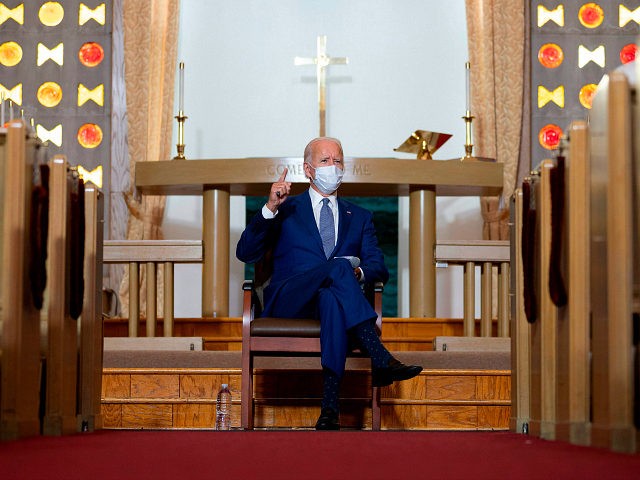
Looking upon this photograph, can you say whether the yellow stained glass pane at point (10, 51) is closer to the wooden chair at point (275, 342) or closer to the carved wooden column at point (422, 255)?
the carved wooden column at point (422, 255)

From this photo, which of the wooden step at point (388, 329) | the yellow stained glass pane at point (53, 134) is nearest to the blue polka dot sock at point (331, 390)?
the wooden step at point (388, 329)

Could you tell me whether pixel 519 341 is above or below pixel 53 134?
below

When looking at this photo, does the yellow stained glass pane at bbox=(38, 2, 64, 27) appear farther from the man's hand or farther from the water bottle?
the water bottle

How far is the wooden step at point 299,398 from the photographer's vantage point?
14.9 feet

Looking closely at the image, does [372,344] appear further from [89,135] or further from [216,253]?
[89,135]

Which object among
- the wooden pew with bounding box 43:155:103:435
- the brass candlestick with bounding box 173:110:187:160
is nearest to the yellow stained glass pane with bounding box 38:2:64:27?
the brass candlestick with bounding box 173:110:187:160

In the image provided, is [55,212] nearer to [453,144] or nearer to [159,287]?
[159,287]

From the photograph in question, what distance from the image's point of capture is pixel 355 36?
8.42 meters

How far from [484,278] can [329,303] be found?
1833 millimetres

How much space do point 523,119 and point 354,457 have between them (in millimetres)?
6022

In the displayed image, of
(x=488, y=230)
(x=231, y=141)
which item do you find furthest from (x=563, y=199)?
(x=231, y=141)

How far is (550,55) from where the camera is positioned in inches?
321

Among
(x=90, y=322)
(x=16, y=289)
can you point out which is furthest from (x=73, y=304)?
(x=16, y=289)

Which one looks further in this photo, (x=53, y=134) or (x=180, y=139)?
(x=53, y=134)
